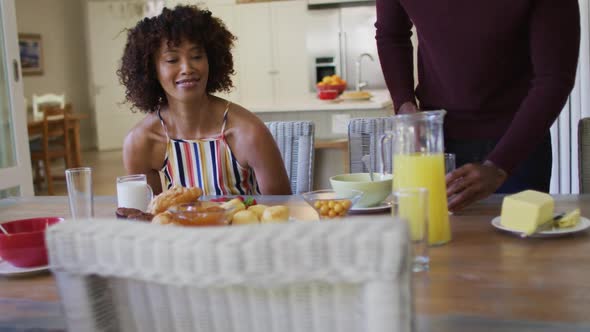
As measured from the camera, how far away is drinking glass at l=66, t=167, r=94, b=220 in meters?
1.42

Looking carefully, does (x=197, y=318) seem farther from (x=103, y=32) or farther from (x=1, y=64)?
(x=103, y=32)

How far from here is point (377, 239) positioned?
1.81 ft

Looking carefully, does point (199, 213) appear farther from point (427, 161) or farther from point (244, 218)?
point (427, 161)

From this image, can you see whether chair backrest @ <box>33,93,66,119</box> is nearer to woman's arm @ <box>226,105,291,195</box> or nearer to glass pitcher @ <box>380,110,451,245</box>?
woman's arm @ <box>226,105,291,195</box>

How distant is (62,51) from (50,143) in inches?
124

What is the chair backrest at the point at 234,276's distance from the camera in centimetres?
56

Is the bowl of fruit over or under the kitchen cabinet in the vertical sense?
under

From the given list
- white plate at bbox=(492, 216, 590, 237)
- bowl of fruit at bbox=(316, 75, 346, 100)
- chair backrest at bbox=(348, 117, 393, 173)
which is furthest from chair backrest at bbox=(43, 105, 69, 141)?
white plate at bbox=(492, 216, 590, 237)

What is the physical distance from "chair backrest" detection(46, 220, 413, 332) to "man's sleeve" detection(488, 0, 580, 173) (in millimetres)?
1057

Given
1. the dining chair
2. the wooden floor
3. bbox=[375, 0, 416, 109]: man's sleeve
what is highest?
bbox=[375, 0, 416, 109]: man's sleeve

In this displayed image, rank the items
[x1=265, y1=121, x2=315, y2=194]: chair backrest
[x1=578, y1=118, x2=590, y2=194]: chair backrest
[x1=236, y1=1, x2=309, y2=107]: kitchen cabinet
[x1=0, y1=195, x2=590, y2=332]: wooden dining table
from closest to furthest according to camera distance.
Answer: [x1=0, y1=195, x2=590, y2=332]: wooden dining table
[x1=578, y1=118, x2=590, y2=194]: chair backrest
[x1=265, y1=121, x2=315, y2=194]: chair backrest
[x1=236, y1=1, x2=309, y2=107]: kitchen cabinet

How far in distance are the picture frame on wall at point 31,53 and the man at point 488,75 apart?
8.21 metres

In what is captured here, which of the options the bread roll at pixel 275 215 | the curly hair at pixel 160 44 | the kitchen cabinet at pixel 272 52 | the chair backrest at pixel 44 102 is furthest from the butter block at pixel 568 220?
the chair backrest at pixel 44 102

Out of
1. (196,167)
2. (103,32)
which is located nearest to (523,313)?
(196,167)
